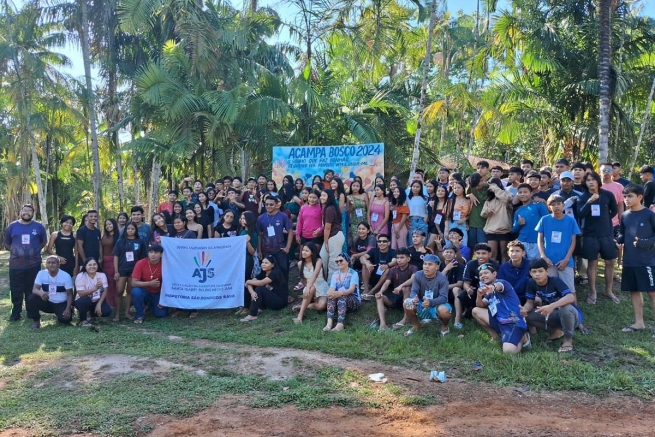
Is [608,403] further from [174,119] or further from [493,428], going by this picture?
[174,119]

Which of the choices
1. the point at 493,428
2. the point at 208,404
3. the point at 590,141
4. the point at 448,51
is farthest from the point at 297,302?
the point at 448,51

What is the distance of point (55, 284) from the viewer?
27.1 feet

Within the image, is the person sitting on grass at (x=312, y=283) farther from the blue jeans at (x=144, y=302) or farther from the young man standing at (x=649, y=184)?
the young man standing at (x=649, y=184)

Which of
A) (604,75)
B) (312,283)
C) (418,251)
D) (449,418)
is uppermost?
(604,75)

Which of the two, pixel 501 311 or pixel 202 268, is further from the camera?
pixel 202 268

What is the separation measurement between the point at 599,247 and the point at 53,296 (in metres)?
8.12

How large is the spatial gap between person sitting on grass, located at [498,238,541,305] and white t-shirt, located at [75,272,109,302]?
6.07m

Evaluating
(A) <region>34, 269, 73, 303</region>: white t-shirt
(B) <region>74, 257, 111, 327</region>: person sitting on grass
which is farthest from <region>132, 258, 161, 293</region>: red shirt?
(A) <region>34, 269, 73, 303</region>: white t-shirt

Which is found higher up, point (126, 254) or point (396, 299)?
point (126, 254)

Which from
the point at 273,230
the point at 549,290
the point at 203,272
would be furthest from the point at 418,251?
the point at 203,272

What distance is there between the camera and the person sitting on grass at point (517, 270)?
6.44 metres

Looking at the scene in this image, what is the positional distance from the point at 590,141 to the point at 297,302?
924 cm

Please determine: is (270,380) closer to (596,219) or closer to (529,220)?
(529,220)

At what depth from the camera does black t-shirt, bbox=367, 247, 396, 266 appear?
7980 millimetres
